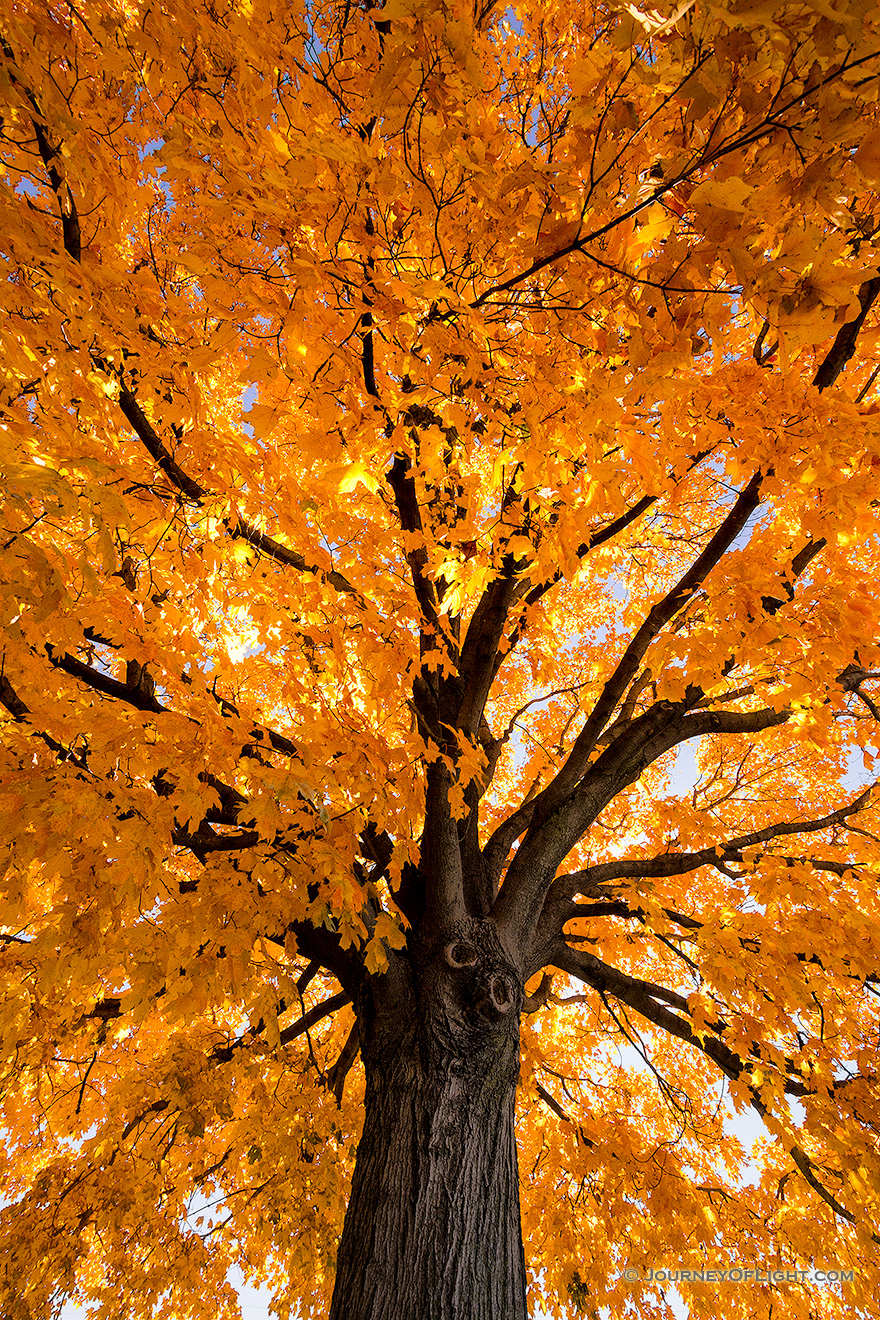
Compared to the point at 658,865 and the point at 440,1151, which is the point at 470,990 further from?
the point at 658,865

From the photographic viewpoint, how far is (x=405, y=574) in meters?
4.16

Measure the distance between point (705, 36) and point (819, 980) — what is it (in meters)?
4.32

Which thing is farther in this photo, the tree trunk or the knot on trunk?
the knot on trunk

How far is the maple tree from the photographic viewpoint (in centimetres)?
155

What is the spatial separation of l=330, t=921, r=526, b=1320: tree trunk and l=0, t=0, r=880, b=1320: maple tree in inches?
0.7

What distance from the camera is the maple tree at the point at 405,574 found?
1550 millimetres

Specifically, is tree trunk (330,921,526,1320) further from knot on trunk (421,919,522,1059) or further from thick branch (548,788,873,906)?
thick branch (548,788,873,906)

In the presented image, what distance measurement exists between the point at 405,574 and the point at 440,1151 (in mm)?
3278

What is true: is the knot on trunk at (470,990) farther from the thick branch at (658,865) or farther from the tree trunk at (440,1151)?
the thick branch at (658,865)

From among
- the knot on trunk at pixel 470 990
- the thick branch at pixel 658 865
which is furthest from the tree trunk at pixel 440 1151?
the thick branch at pixel 658 865

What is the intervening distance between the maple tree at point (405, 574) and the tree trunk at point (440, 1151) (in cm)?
2

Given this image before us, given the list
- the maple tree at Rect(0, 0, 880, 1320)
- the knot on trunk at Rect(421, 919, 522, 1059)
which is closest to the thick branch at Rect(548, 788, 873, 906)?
the maple tree at Rect(0, 0, 880, 1320)

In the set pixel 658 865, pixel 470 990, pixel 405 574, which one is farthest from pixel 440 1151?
pixel 405 574

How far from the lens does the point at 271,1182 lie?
3.54 meters
